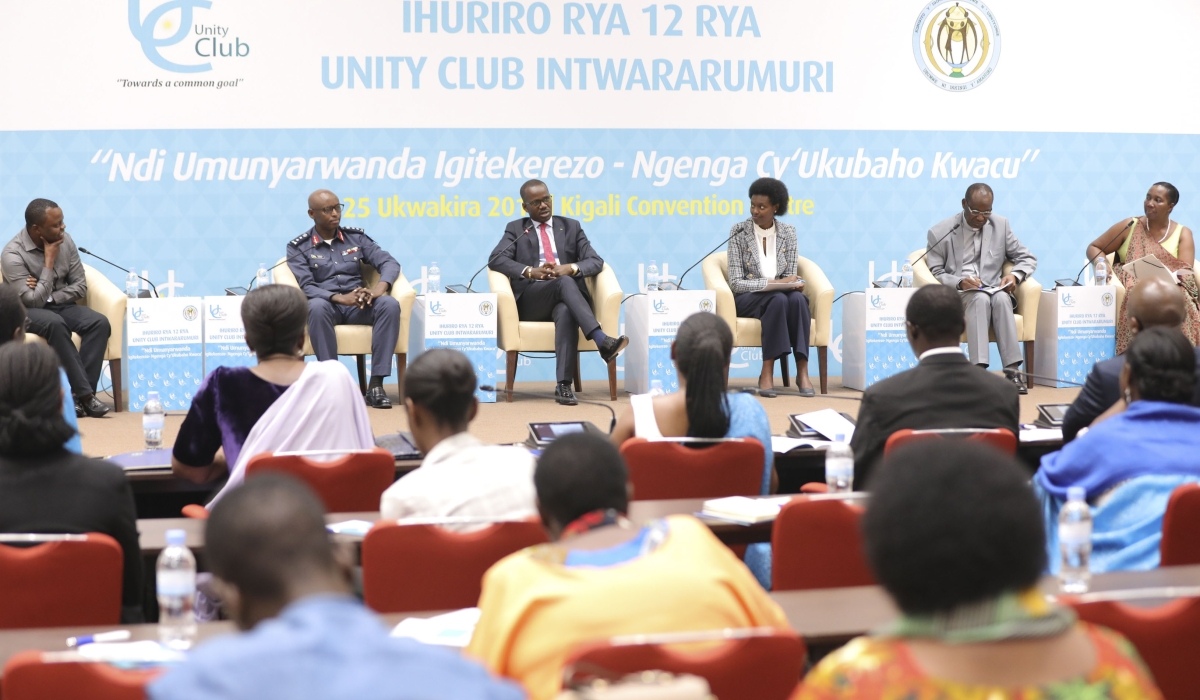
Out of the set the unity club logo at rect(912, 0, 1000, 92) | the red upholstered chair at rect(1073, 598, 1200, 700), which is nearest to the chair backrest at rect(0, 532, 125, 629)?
the red upholstered chair at rect(1073, 598, 1200, 700)

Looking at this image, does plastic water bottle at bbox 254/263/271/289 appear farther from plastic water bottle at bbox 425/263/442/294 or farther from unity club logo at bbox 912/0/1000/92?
unity club logo at bbox 912/0/1000/92

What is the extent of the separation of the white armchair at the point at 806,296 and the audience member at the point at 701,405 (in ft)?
13.3

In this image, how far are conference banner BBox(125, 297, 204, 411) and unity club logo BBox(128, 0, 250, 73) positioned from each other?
1.84 metres

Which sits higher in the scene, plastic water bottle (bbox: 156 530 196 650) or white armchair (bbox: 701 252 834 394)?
white armchair (bbox: 701 252 834 394)

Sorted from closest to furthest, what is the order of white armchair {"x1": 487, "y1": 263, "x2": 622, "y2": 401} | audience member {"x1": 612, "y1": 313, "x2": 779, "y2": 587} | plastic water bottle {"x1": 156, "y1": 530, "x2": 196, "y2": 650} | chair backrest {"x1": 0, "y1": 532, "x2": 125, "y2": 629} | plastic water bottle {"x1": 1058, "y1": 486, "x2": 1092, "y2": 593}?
plastic water bottle {"x1": 156, "y1": 530, "x2": 196, "y2": 650} < chair backrest {"x1": 0, "y1": 532, "x2": 125, "y2": 629} < plastic water bottle {"x1": 1058, "y1": 486, "x2": 1092, "y2": 593} < audience member {"x1": 612, "y1": 313, "x2": 779, "y2": 587} < white armchair {"x1": 487, "y1": 263, "x2": 622, "y2": 401}

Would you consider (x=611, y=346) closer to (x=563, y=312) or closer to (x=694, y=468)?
(x=563, y=312)

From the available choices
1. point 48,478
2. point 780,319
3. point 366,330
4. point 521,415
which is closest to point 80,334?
point 366,330

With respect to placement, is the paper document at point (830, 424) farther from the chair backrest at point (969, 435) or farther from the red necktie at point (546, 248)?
the red necktie at point (546, 248)

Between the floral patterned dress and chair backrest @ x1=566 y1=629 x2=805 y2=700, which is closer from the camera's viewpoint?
the floral patterned dress

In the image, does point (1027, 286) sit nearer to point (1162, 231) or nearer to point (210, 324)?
point (1162, 231)

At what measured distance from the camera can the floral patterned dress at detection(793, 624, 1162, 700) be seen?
1316 mm

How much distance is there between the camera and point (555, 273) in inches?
308

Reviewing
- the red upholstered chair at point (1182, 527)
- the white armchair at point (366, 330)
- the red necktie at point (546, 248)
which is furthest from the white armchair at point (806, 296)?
the red upholstered chair at point (1182, 527)

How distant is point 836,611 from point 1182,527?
0.88m
